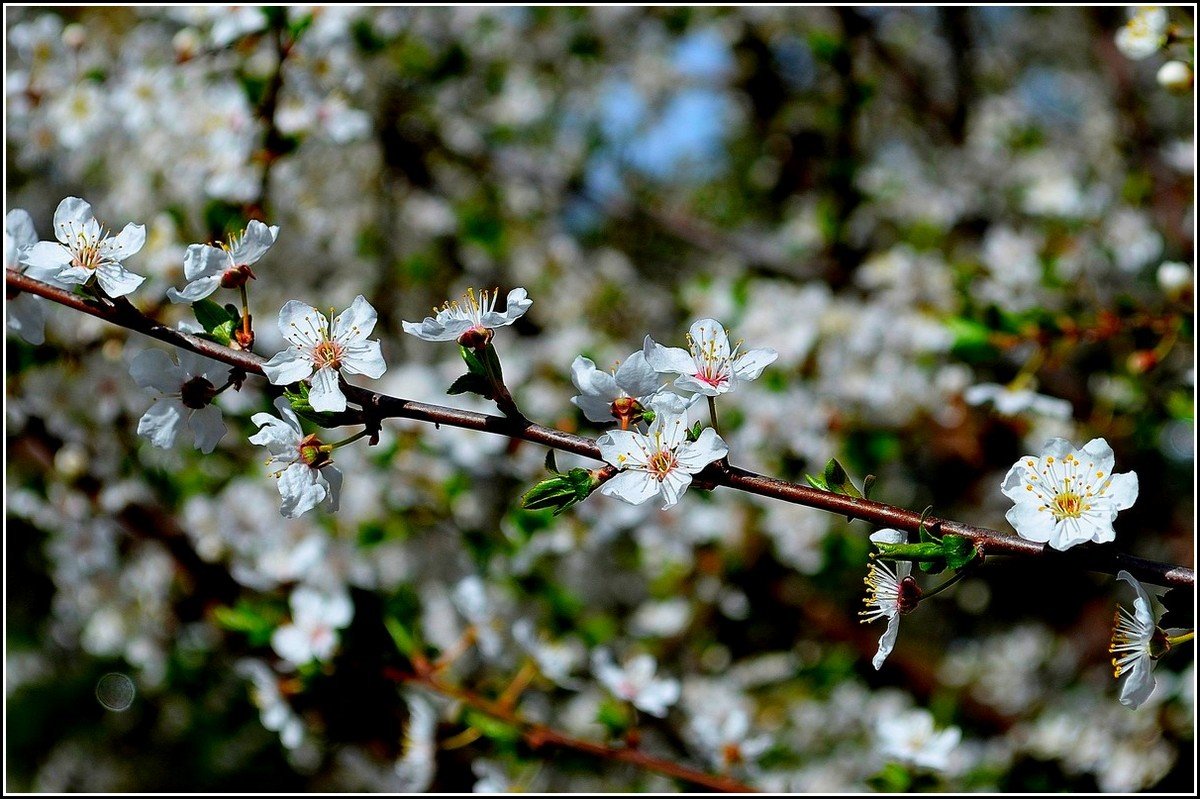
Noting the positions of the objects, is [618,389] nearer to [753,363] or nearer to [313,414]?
[753,363]

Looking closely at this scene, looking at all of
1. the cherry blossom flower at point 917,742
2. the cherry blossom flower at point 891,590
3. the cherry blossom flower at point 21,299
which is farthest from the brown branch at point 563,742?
the cherry blossom flower at point 21,299

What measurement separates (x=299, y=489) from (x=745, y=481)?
0.55 m

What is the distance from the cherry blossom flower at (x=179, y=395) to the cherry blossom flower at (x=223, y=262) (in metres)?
0.10

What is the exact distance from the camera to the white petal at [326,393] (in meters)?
1.08

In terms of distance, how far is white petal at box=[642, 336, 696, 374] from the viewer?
1.11 meters

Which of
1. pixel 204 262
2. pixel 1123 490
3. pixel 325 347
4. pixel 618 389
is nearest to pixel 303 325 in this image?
pixel 325 347

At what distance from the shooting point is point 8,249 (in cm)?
127

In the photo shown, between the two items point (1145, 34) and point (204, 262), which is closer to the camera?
point (204, 262)

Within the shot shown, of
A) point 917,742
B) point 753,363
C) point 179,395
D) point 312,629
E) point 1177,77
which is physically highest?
point 1177,77

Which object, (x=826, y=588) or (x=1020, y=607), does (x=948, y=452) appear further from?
(x=1020, y=607)

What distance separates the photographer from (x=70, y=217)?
1213mm

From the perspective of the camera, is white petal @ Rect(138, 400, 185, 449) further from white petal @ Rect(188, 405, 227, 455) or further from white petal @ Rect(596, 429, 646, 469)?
white petal @ Rect(596, 429, 646, 469)

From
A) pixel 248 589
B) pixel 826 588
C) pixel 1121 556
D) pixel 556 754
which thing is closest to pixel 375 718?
pixel 556 754

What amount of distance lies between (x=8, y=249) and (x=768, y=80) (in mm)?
4135
